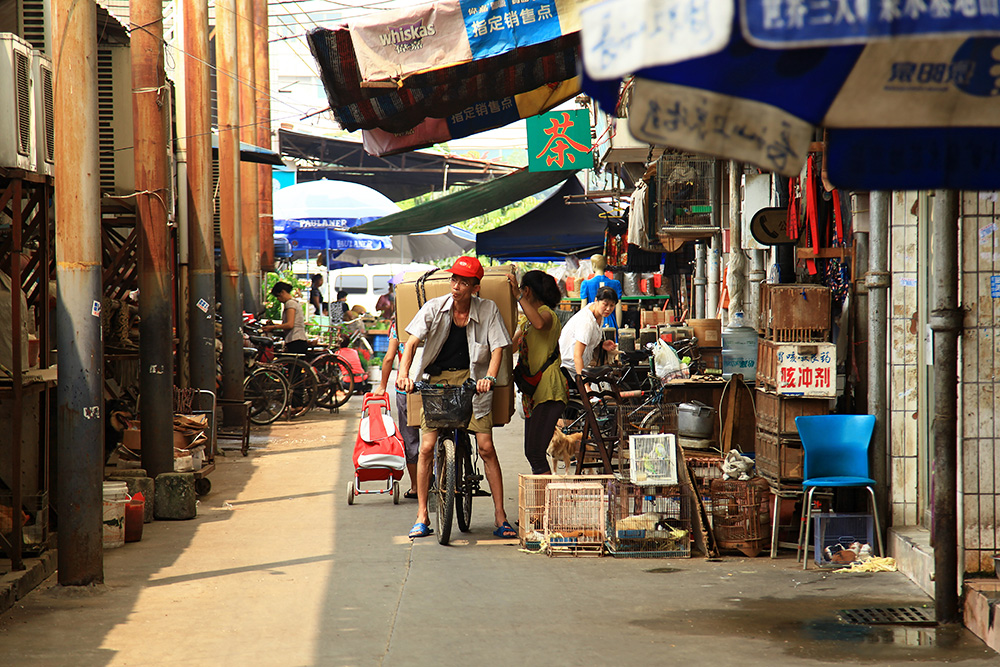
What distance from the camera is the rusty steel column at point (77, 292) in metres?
6.85

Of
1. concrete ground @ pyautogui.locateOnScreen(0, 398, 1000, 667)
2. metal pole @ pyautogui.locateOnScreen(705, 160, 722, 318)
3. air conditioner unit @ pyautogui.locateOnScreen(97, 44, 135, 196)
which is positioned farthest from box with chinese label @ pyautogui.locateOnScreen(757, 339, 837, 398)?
air conditioner unit @ pyautogui.locateOnScreen(97, 44, 135, 196)

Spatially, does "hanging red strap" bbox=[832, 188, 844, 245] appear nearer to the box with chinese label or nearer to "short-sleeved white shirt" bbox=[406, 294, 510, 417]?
the box with chinese label

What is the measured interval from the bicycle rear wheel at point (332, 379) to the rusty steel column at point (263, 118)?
535 cm

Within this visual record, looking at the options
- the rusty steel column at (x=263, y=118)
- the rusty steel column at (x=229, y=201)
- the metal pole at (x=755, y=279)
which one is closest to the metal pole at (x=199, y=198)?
the rusty steel column at (x=229, y=201)

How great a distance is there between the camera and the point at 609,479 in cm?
812

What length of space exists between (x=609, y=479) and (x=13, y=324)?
430cm

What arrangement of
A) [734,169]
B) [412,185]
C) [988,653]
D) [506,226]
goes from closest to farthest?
[988,653]
[734,169]
[506,226]
[412,185]

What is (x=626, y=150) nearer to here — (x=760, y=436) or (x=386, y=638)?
(x=760, y=436)

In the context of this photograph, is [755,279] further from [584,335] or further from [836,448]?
[836,448]

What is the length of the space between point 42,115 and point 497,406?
4.02 meters

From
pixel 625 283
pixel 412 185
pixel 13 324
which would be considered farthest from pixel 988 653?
pixel 412 185

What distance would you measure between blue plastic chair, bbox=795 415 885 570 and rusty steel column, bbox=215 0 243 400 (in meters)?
9.86

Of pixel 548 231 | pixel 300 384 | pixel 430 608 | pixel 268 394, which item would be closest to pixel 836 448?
pixel 430 608

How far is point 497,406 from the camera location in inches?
344
